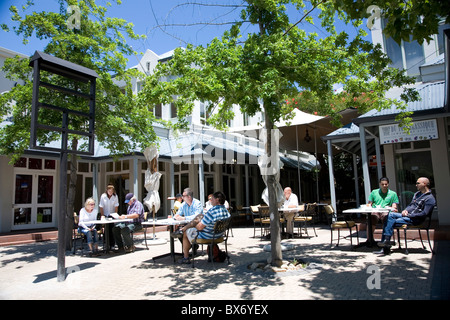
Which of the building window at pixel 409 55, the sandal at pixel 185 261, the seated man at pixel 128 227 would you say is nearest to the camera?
the sandal at pixel 185 261

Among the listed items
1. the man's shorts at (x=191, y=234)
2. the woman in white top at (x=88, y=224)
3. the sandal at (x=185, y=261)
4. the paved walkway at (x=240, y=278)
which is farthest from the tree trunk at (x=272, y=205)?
the woman in white top at (x=88, y=224)

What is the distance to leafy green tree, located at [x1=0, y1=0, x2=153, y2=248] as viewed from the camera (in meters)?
7.64

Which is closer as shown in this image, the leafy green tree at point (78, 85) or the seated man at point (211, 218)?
the seated man at point (211, 218)

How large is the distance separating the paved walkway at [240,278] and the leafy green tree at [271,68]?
1032 millimetres

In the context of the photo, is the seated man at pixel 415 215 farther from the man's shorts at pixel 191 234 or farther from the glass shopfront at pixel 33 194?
the glass shopfront at pixel 33 194

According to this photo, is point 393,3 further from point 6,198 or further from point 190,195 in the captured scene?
point 6,198

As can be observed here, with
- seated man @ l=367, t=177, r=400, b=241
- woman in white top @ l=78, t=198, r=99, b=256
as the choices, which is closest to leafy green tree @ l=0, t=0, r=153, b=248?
woman in white top @ l=78, t=198, r=99, b=256

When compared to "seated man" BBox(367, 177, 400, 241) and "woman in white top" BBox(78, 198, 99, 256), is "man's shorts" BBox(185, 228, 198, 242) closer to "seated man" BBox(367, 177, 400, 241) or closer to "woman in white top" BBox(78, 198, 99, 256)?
"woman in white top" BBox(78, 198, 99, 256)

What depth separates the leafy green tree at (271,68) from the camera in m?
5.13

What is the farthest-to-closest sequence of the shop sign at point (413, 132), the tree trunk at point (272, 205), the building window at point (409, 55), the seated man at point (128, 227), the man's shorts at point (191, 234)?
the building window at point (409, 55), the shop sign at point (413, 132), the seated man at point (128, 227), the man's shorts at point (191, 234), the tree trunk at point (272, 205)

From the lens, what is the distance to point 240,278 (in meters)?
5.11

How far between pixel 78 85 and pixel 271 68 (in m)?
5.28

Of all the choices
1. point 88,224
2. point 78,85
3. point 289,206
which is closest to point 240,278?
point 289,206

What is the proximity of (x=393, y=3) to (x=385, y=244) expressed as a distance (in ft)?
14.1
